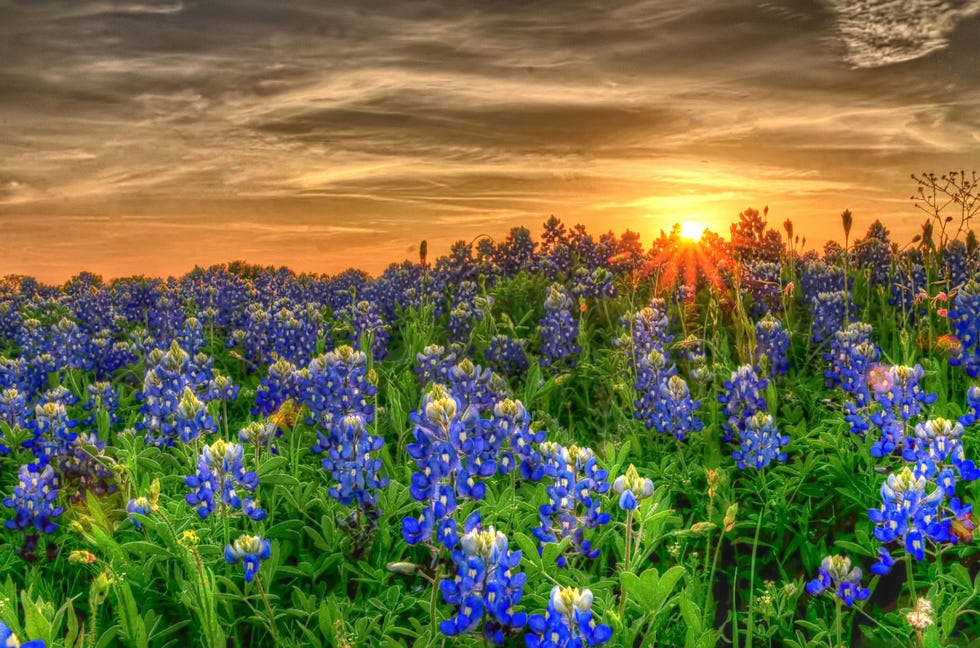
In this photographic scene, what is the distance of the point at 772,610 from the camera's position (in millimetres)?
3984

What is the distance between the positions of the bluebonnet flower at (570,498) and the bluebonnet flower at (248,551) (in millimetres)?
1168

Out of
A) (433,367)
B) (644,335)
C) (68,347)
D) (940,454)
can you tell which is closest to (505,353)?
(433,367)

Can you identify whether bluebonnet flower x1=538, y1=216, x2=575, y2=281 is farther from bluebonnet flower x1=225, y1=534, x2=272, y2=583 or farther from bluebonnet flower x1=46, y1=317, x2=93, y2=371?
bluebonnet flower x1=225, y1=534, x2=272, y2=583

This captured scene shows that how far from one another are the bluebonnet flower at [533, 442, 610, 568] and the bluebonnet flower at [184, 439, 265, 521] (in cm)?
139

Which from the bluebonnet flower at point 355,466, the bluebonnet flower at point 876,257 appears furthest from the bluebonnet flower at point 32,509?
the bluebonnet flower at point 876,257

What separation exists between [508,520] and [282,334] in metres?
4.24

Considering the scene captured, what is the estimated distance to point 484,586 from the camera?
2930 millimetres

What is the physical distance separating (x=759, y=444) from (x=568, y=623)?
2.92 m

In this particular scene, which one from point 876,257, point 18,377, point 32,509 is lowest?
point 32,509

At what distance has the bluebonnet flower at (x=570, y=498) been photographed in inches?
148

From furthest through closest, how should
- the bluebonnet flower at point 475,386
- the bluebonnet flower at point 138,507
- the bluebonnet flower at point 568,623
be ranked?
the bluebonnet flower at point 475,386, the bluebonnet flower at point 138,507, the bluebonnet flower at point 568,623

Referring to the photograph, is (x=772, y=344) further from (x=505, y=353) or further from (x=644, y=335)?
(x=505, y=353)

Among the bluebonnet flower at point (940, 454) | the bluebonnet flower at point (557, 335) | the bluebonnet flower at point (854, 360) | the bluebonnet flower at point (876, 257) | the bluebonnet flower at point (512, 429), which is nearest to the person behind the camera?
the bluebonnet flower at point (940, 454)

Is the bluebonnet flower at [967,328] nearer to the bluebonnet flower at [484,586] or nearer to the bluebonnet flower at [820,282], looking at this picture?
the bluebonnet flower at [820,282]
